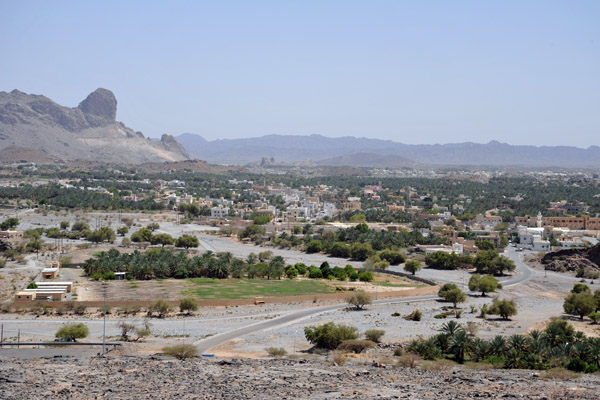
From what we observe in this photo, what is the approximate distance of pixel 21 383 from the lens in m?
23.8

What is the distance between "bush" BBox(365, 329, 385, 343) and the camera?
33.4 metres

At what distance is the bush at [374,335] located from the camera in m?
33.4

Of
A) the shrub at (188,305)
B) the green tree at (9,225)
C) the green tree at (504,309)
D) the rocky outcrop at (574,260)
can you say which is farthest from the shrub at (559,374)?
the green tree at (9,225)

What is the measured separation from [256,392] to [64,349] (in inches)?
412

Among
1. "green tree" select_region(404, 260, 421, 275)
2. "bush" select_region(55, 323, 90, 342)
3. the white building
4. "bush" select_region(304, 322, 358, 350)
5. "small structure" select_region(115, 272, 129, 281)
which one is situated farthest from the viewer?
the white building

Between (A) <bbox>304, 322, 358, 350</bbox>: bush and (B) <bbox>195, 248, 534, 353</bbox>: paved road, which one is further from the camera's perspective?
(B) <bbox>195, 248, 534, 353</bbox>: paved road

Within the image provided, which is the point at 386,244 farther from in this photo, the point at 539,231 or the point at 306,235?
the point at 539,231

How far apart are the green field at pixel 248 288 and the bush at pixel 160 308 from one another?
4.69 meters

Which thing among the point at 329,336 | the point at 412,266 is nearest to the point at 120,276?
the point at 412,266

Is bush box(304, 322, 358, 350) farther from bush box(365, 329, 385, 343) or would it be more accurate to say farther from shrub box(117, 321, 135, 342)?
shrub box(117, 321, 135, 342)

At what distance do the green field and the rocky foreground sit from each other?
58.4 feet

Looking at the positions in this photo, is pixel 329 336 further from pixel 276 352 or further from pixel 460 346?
pixel 460 346

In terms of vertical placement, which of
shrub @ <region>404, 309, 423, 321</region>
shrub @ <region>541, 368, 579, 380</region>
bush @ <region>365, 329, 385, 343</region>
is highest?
shrub @ <region>541, 368, 579, 380</region>

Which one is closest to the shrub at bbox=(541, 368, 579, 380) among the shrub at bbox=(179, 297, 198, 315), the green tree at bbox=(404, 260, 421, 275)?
the shrub at bbox=(179, 297, 198, 315)
